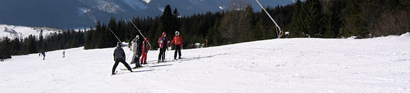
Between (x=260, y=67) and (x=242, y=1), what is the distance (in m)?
39.8

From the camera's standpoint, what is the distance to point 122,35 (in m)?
108

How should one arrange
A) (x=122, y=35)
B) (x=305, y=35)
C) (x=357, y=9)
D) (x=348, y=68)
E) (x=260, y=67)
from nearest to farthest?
1. (x=348, y=68)
2. (x=260, y=67)
3. (x=357, y=9)
4. (x=305, y=35)
5. (x=122, y=35)

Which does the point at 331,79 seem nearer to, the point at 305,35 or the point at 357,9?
the point at 357,9

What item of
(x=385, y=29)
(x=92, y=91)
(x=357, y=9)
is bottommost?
(x=92, y=91)

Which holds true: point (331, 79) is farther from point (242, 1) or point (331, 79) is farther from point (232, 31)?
point (242, 1)

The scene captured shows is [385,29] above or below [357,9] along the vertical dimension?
below

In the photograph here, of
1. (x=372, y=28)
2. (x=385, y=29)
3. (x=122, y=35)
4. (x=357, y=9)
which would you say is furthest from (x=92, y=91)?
(x=122, y=35)

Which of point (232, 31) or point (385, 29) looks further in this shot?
point (232, 31)

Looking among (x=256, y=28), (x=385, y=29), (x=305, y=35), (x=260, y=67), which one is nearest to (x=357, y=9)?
(x=305, y=35)

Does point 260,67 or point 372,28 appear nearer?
point 260,67

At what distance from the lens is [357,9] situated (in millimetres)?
39344

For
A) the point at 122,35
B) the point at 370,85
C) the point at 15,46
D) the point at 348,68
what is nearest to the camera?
the point at 370,85

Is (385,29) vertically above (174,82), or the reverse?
(385,29)

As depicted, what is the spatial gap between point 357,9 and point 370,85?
36.1 metres
